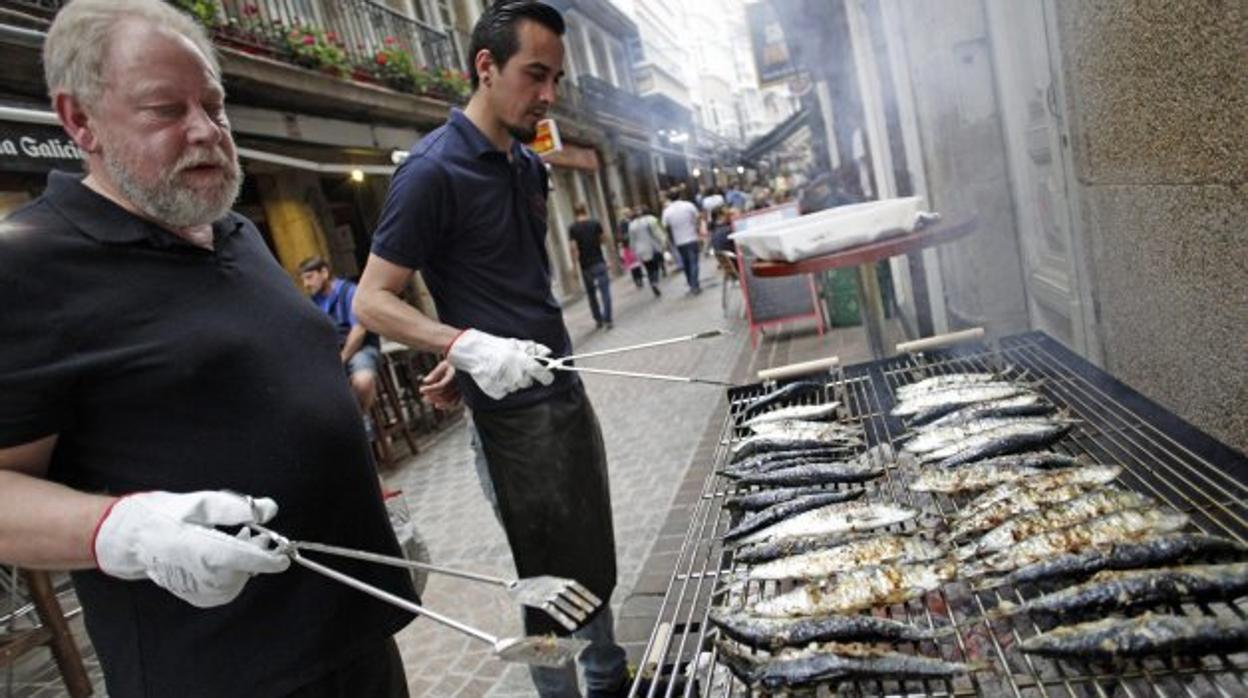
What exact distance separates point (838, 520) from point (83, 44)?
2.74 meters

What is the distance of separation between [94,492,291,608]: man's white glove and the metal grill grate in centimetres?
102

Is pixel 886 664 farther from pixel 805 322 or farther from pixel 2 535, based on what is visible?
pixel 805 322

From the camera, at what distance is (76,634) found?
6.08 meters

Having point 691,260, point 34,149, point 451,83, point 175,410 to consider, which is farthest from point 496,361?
point 451,83

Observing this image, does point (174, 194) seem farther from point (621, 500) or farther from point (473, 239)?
point (621, 500)

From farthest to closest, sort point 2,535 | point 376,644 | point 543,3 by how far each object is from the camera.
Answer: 1. point 543,3
2. point 376,644
3. point 2,535

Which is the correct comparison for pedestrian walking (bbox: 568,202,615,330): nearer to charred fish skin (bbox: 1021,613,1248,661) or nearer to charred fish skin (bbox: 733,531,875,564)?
charred fish skin (bbox: 733,531,875,564)

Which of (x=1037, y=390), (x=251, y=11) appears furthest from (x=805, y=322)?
(x=251, y=11)

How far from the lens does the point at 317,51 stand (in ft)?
44.2

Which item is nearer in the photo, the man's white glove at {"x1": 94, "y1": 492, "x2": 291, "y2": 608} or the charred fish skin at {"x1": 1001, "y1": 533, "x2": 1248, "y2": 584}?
the man's white glove at {"x1": 94, "y1": 492, "x2": 291, "y2": 608}

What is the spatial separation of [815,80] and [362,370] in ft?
57.0

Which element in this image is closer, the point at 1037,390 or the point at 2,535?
the point at 2,535

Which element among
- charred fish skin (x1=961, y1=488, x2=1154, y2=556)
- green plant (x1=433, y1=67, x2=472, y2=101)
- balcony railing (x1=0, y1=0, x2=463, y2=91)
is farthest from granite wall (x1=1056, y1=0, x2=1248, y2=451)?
green plant (x1=433, y1=67, x2=472, y2=101)

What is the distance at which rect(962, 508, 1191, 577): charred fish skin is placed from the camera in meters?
2.21
